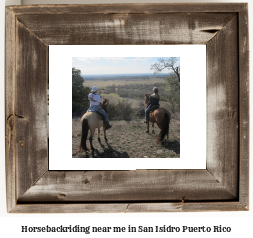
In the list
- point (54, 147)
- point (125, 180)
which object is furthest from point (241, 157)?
point (54, 147)

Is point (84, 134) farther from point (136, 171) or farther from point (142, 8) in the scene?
point (142, 8)

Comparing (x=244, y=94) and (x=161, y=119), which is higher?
(x=244, y=94)

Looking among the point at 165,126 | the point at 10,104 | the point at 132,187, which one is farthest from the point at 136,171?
the point at 10,104

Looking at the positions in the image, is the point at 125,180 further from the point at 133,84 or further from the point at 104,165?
the point at 133,84

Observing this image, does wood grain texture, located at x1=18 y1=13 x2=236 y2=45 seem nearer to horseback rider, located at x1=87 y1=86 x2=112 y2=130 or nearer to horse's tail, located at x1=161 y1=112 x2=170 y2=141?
horseback rider, located at x1=87 y1=86 x2=112 y2=130

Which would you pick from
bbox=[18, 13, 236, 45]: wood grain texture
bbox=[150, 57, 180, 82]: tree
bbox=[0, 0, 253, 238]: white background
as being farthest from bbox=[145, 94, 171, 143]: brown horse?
bbox=[0, 0, 253, 238]: white background
